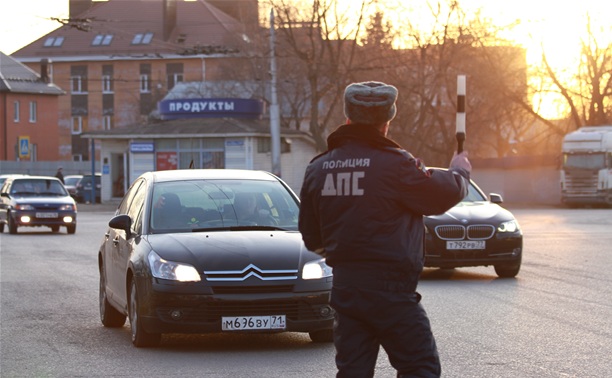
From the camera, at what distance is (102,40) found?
104m

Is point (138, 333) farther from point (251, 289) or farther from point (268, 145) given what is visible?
point (268, 145)

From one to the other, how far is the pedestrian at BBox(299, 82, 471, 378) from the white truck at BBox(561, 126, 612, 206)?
161 feet

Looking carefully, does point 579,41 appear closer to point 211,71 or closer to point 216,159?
point 216,159

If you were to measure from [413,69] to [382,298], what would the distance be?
170 ft

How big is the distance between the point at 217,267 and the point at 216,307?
314mm

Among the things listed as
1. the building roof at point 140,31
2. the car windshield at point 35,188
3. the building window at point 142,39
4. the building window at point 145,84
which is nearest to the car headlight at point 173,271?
the car windshield at point 35,188

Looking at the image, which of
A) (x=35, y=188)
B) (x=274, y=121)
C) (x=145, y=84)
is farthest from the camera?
(x=145, y=84)

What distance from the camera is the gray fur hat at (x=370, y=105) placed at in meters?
5.62

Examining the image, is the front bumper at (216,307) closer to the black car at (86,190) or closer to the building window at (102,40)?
the black car at (86,190)

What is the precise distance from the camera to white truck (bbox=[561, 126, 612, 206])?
53.7 metres

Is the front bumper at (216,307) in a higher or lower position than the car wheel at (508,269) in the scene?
higher

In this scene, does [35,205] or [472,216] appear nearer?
[472,216]

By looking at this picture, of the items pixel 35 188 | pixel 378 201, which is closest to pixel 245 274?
pixel 378 201

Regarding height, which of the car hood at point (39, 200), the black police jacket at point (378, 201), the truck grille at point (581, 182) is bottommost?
the truck grille at point (581, 182)
